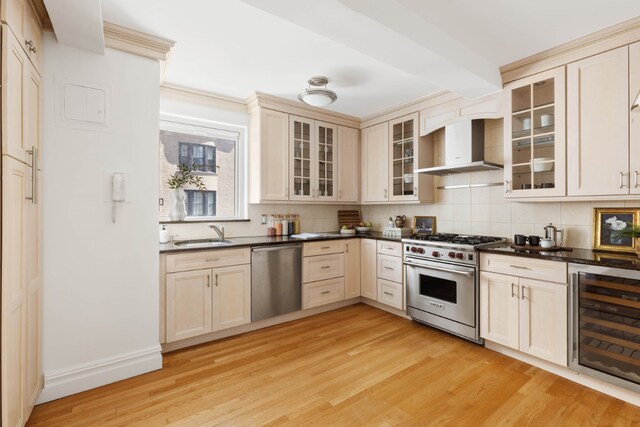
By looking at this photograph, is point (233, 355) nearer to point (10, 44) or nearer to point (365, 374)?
point (365, 374)

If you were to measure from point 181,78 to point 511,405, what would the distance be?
3.75 metres

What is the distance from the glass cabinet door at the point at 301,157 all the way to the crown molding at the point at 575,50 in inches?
84.4

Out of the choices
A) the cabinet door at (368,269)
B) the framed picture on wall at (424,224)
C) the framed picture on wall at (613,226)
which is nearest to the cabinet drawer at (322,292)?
the cabinet door at (368,269)

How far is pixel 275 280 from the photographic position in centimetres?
328

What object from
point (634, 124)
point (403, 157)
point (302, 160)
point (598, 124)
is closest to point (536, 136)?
point (598, 124)

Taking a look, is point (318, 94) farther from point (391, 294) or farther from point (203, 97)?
point (391, 294)

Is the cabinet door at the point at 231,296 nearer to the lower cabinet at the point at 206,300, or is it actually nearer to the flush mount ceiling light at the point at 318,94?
the lower cabinet at the point at 206,300

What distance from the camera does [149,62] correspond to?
7.88ft

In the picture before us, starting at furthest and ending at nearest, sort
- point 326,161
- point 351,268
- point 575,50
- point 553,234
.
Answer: point 326,161 < point 351,268 < point 553,234 < point 575,50

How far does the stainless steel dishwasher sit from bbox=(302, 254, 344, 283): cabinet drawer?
94 mm

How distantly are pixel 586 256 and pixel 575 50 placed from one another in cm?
157

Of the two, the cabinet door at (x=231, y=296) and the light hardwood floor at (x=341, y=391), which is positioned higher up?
the cabinet door at (x=231, y=296)

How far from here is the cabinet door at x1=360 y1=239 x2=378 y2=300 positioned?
380cm

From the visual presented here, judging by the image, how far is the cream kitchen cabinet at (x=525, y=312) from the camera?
2.27m
